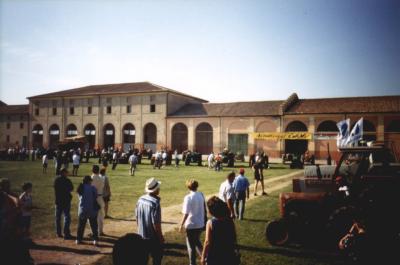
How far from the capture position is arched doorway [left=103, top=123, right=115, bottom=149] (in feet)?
146

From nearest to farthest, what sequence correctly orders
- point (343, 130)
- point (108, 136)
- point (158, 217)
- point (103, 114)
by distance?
1. point (158, 217)
2. point (343, 130)
3. point (103, 114)
4. point (108, 136)

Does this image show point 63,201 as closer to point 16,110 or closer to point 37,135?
point 37,135

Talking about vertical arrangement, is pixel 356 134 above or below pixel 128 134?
below

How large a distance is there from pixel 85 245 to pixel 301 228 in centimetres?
482

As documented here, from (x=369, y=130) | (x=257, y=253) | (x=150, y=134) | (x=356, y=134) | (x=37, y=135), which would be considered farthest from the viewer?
(x=37, y=135)

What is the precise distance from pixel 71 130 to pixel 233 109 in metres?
Result: 26.5

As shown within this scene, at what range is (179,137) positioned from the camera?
4119 centimetres

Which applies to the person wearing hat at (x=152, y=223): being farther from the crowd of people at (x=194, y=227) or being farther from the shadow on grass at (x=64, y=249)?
the shadow on grass at (x=64, y=249)

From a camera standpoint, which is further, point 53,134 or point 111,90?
point 53,134

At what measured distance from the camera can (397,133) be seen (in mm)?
29703

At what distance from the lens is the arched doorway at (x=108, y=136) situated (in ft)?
146

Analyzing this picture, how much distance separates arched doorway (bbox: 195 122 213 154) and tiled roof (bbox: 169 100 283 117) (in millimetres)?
1886

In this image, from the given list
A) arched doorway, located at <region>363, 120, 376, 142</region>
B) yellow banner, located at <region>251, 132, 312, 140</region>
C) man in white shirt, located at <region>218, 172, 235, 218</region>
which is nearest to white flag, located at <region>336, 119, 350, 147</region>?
man in white shirt, located at <region>218, 172, 235, 218</region>

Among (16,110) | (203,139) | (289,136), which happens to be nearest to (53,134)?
(16,110)
